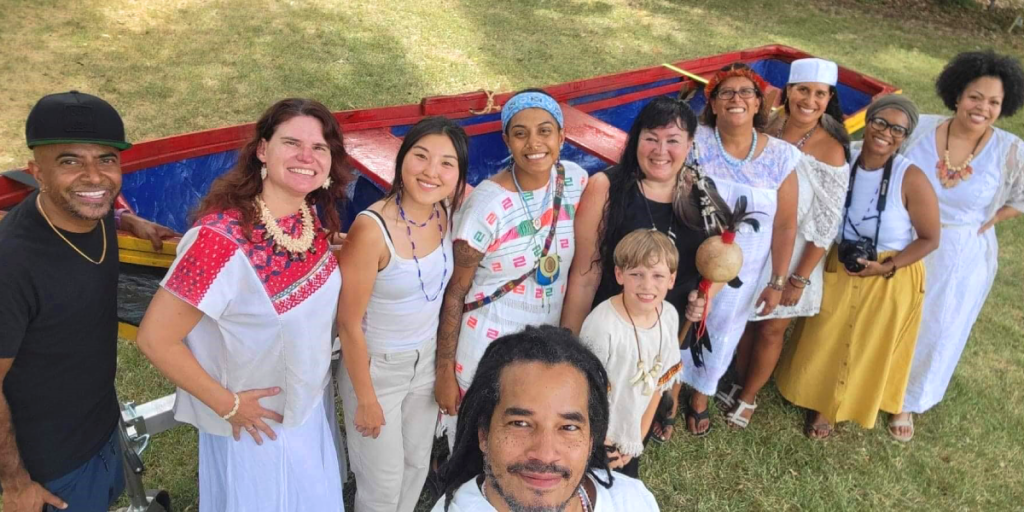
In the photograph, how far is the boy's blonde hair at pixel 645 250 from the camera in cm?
221

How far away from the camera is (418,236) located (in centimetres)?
207

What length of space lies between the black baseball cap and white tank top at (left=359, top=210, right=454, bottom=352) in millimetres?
723

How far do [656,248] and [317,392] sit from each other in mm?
1233

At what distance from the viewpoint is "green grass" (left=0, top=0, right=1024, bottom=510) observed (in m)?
3.21

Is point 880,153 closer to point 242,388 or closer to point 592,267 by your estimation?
point 592,267

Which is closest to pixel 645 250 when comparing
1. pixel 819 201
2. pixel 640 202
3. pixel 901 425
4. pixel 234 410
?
pixel 640 202

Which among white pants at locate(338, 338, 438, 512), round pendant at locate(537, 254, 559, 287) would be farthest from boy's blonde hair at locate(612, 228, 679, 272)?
white pants at locate(338, 338, 438, 512)

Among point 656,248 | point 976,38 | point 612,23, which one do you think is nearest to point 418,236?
point 656,248

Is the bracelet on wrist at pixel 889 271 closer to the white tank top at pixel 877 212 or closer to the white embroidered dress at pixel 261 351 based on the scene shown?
the white tank top at pixel 877 212

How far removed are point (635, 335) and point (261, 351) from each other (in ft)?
4.13

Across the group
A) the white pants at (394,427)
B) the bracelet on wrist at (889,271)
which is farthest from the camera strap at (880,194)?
the white pants at (394,427)

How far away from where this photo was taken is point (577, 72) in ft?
28.7

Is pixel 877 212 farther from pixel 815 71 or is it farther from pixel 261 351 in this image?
pixel 261 351

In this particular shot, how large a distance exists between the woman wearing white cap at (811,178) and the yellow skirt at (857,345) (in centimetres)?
15
